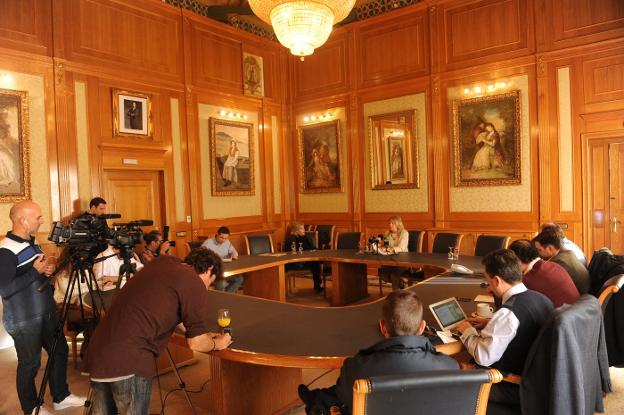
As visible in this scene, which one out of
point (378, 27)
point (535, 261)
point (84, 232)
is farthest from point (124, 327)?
point (378, 27)

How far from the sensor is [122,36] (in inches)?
278

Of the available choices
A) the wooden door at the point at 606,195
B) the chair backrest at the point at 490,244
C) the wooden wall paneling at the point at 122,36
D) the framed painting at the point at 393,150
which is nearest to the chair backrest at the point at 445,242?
the chair backrest at the point at 490,244

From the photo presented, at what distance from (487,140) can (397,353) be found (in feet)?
21.5

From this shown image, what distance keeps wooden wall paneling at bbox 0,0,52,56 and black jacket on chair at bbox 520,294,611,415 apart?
6704 millimetres

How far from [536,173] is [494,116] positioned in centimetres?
111

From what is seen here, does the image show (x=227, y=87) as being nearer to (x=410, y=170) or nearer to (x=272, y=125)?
(x=272, y=125)

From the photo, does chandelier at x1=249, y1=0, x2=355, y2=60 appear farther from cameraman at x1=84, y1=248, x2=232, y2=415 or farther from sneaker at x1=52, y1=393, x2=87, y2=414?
sneaker at x1=52, y1=393, x2=87, y2=414

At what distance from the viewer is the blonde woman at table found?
246 inches

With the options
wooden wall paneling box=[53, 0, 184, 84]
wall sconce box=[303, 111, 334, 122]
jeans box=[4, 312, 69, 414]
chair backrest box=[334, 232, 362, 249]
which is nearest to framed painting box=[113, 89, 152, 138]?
wooden wall paneling box=[53, 0, 184, 84]

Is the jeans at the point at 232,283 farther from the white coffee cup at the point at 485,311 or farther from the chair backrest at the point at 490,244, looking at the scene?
the white coffee cup at the point at 485,311

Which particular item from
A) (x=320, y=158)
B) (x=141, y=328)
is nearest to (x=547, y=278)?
(x=141, y=328)

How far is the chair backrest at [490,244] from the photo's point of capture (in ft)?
18.9

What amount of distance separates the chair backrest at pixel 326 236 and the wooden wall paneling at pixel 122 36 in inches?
144

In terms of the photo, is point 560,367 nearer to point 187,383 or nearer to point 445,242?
point 187,383
